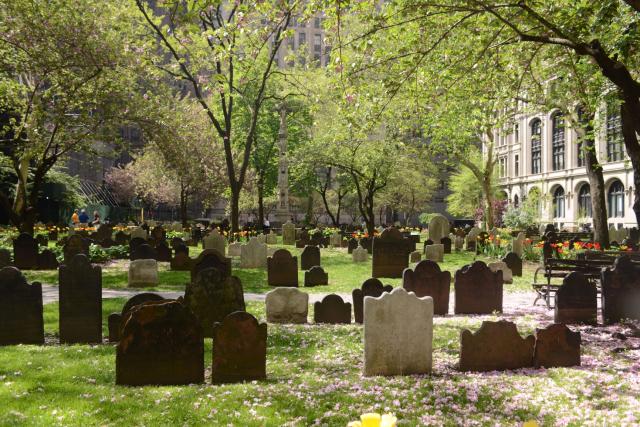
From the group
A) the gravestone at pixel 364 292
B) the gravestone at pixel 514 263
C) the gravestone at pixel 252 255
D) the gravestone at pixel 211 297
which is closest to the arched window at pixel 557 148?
the gravestone at pixel 514 263

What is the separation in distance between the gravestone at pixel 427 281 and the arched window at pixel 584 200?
51183 mm

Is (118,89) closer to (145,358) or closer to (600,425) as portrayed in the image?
(145,358)

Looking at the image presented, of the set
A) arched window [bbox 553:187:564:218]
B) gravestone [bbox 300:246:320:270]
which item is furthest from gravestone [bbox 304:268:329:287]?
arched window [bbox 553:187:564:218]

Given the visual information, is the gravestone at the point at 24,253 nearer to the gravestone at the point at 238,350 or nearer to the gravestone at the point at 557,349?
the gravestone at the point at 238,350

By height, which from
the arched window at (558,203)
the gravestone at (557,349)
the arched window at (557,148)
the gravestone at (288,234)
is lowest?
the gravestone at (557,349)

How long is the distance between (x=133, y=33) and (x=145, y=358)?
59.4 feet

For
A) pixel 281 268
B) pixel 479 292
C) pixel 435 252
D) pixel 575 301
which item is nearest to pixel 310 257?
pixel 281 268

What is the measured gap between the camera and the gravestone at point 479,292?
10797mm

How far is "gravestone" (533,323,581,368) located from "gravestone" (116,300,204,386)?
13.0 feet

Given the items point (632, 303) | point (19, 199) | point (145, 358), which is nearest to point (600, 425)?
point (145, 358)

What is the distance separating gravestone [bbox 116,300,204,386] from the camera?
5992 mm

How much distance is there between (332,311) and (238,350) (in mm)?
3845

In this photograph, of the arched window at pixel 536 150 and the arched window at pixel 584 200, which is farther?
the arched window at pixel 536 150

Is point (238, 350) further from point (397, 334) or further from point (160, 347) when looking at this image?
point (397, 334)
